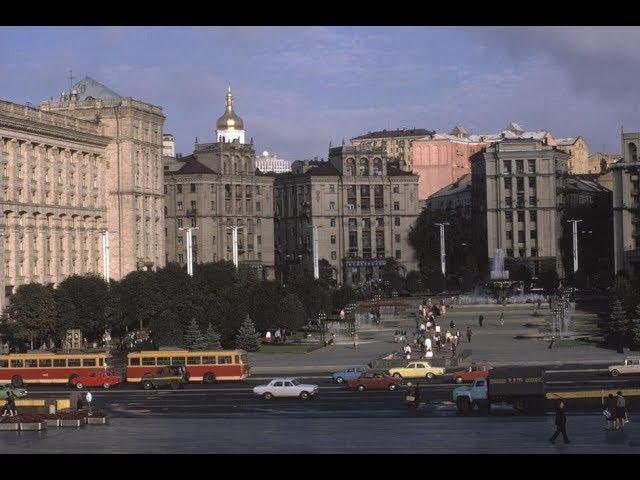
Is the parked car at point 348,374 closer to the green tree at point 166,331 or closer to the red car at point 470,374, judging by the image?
the red car at point 470,374

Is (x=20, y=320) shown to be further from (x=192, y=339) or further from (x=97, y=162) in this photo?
(x=97, y=162)

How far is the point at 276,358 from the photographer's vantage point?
235 feet

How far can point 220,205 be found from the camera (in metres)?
151

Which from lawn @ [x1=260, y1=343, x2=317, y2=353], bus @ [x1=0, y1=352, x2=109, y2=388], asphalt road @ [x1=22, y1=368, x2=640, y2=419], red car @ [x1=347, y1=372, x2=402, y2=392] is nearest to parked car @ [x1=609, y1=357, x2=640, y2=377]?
asphalt road @ [x1=22, y1=368, x2=640, y2=419]

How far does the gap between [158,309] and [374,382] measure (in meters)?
29.5

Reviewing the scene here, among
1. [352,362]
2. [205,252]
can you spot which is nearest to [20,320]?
[352,362]

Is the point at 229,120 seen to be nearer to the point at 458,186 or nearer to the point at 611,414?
the point at 458,186

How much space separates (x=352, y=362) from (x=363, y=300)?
172 ft

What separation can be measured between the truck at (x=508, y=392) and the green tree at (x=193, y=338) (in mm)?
28157

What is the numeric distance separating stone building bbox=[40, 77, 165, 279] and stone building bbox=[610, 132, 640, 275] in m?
44.0

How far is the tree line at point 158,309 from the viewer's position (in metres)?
74.7

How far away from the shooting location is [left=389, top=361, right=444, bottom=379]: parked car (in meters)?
58.3

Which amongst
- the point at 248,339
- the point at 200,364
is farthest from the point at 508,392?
the point at 248,339
